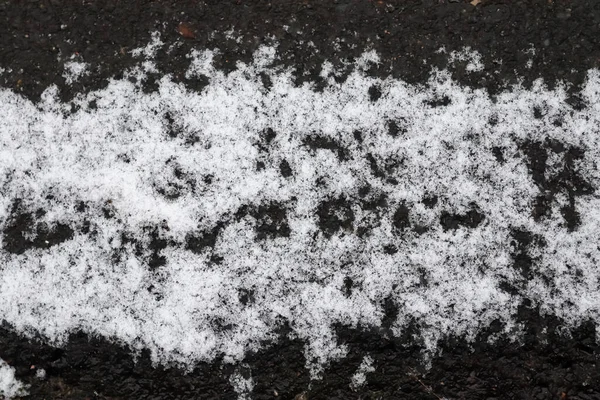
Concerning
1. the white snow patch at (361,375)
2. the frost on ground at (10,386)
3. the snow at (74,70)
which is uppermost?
the snow at (74,70)

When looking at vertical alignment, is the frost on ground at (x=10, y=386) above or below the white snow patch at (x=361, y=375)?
below

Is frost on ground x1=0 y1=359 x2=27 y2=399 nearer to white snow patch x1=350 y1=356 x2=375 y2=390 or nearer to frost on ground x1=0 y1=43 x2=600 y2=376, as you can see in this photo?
frost on ground x1=0 y1=43 x2=600 y2=376

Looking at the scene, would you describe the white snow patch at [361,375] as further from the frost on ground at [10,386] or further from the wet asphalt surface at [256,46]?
the frost on ground at [10,386]

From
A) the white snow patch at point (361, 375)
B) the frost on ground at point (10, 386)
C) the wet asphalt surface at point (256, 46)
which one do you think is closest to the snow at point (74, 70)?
the wet asphalt surface at point (256, 46)

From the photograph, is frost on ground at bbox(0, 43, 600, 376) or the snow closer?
frost on ground at bbox(0, 43, 600, 376)

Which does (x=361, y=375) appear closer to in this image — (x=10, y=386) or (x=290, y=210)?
(x=290, y=210)

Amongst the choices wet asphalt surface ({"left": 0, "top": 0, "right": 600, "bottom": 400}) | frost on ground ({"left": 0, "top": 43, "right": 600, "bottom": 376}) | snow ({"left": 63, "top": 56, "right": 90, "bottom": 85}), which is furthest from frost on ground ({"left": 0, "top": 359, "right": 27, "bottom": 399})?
snow ({"left": 63, "top": 56, "right": 90, "bottom": 85})
